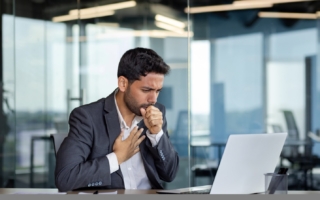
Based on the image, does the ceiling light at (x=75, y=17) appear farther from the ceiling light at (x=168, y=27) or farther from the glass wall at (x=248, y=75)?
the glass wall at (x=248, y=75)

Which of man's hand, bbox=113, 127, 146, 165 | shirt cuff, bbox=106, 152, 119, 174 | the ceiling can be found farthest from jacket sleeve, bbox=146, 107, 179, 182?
the ceiling

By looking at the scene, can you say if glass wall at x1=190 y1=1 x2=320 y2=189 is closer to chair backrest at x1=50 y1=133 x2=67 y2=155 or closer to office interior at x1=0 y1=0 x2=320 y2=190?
office interior at x1=0 y1=0 x2=320 y2=190

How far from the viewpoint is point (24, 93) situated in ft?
20.4

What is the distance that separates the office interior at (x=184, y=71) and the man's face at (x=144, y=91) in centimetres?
320

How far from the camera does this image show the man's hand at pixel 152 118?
278 centimetres

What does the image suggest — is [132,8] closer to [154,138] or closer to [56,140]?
[56,140]

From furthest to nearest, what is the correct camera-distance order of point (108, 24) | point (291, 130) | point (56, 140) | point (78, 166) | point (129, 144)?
1. point (108, 24)
2. point (291, 130)
3. point (56, 140)
4. point (129, 144)
5. point (78, 166)

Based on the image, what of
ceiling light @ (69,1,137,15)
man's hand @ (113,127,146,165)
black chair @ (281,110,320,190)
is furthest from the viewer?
ceiling light @ (69,1,137,15)

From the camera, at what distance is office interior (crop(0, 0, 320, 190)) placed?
6031 mm

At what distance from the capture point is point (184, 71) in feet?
20.0

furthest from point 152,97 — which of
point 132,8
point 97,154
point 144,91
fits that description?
point 132,8

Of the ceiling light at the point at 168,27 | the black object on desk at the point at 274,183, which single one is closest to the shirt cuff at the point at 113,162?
the black object on desk at the point at 274,183

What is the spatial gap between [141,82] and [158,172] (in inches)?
18.0

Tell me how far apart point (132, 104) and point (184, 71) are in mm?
3238
